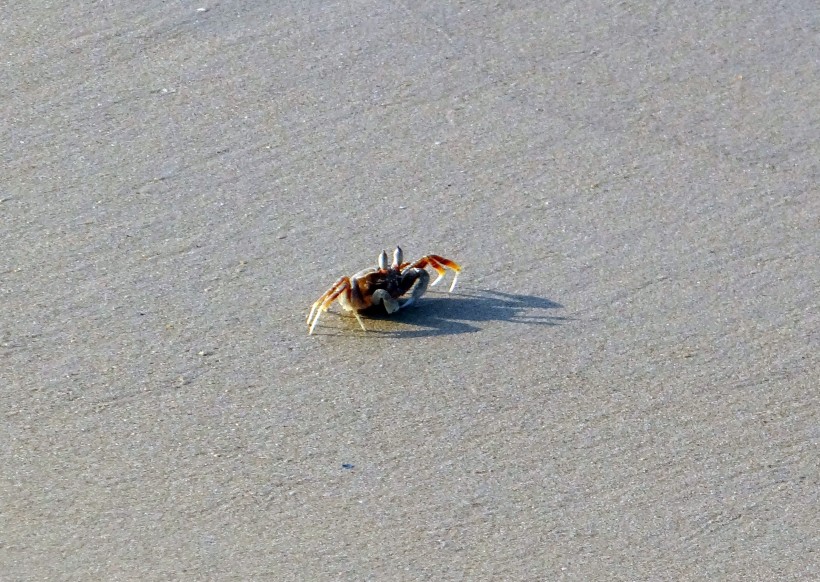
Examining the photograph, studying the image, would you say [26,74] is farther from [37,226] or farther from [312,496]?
[312,496]

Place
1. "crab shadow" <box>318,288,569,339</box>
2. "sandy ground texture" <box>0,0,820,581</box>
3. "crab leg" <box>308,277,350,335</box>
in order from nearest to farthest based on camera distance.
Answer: "sandy ground texture" <box>0,0,820,581</box> → "crab leg" <box>308,277,350,335</box> → "crab shadow" <box>318,288,569,339</box>

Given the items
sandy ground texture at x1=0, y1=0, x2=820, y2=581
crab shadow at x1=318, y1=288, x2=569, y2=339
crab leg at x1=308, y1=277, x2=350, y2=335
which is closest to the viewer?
sandy ground texture at x1=0, y1=0, x2=820, y2=581

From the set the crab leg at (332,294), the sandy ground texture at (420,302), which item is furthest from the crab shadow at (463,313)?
the crab leg at (332,294)

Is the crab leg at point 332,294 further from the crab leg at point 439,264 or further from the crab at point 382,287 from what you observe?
the crab leg at point 439,264

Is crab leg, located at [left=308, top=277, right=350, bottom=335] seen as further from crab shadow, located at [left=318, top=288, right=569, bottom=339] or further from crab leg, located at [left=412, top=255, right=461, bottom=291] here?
crab leg, located at [left=412, top=255, right=461, bottom=291]

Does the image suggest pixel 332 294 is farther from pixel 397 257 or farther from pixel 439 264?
pixel 439 264

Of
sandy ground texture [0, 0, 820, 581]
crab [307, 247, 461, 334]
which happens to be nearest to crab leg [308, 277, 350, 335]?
crab [307, 247, 461, 334]
